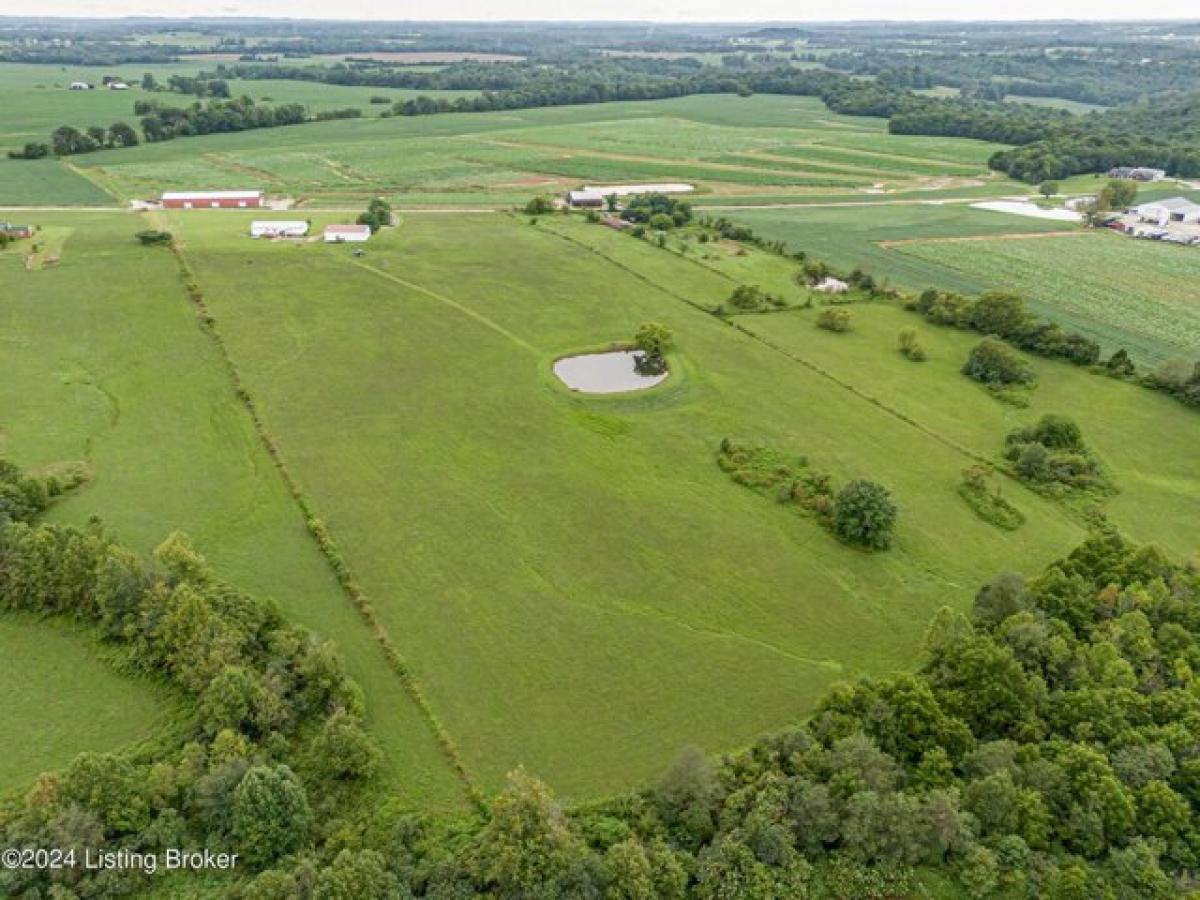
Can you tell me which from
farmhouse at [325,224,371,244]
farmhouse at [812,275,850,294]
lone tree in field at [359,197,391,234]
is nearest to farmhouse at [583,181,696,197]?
lone tree in field at [359,197,391,234]

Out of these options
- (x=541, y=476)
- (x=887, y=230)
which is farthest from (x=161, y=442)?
(x=887, y=230)

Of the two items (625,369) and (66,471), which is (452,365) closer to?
(625,369)

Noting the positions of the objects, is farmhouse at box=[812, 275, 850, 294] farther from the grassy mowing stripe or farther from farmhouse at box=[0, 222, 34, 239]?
farmhouse at box=[0, 222, 34, 239]

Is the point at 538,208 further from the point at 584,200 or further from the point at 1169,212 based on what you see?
the point at 1169,212

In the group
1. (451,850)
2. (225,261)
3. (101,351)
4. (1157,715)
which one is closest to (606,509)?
(451,850)

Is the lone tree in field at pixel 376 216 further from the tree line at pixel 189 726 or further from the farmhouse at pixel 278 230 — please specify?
the tree line at pixel 189 726

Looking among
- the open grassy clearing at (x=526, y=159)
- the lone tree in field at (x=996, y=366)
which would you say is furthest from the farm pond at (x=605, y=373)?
the open grassy clearing at (x=526, y=159)

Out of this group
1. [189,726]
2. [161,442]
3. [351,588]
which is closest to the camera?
[189,726]
